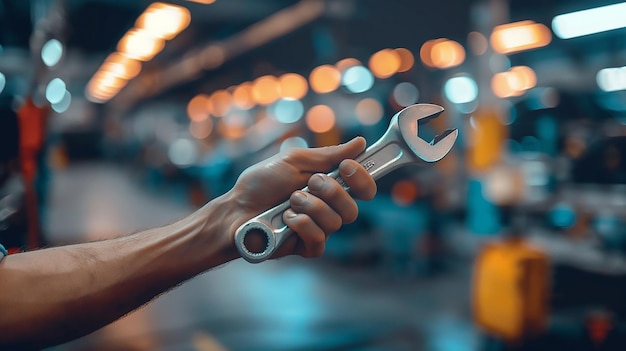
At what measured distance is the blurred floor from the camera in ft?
12.0

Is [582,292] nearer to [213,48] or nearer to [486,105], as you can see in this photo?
[486,105]

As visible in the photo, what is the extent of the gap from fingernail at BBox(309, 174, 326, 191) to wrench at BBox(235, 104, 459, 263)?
33mm

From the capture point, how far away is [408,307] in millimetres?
4555

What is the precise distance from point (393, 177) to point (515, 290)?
2413 mm

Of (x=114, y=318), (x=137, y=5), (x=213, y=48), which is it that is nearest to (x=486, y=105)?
(x=114, y=318)

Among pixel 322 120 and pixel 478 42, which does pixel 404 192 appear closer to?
pixel 478 42

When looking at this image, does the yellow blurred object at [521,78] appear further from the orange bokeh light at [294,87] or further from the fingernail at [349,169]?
the fingernail at [349,169]

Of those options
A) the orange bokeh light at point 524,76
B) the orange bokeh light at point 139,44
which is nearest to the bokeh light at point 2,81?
the orange bokeh light at point 139,44

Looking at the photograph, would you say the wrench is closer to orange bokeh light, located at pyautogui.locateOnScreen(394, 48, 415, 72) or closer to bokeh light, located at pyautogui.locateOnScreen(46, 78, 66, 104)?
bokeh light, located at pyautogui.locateOnScreen(46, 78, 66, 104)

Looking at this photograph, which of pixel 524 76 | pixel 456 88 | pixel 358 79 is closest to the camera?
pixel 358 79

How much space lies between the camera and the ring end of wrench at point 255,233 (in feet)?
3.72

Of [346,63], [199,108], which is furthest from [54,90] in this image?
[199,108]

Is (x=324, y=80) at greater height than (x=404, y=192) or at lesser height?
greater

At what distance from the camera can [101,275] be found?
1.27 metres
